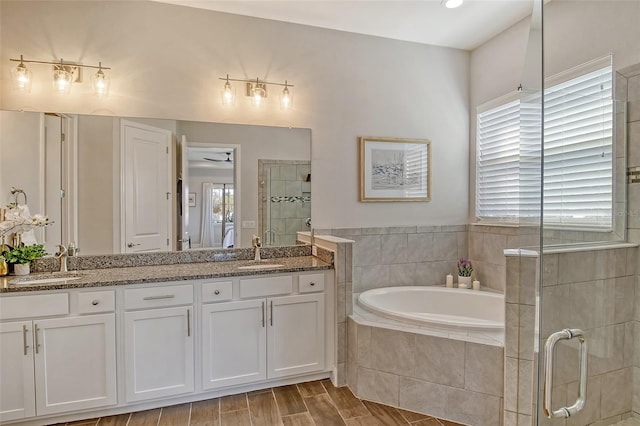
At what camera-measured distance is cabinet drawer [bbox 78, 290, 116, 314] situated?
2061 millimetres

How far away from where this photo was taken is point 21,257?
2.26 metres

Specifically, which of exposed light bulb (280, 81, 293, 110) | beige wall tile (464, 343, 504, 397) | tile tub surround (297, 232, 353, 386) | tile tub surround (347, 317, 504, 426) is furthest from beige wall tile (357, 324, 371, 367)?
exposed light bulb (280, 81, 293, 110)

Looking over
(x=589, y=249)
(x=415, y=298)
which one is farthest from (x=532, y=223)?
(x=415, y=298)

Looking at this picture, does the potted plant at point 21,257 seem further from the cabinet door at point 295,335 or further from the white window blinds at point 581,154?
the white window blinds at point 581,154

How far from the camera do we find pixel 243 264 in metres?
2.68

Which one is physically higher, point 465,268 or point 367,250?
point 367,250

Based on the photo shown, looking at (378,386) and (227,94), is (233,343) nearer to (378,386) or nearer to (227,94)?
(378,386)

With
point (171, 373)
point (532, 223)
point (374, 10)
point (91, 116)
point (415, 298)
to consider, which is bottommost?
point (171, 373)

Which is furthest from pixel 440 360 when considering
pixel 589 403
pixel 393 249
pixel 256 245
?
pixel 256 245

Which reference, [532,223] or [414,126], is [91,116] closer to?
[414,126]

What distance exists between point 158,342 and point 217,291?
0.47 m

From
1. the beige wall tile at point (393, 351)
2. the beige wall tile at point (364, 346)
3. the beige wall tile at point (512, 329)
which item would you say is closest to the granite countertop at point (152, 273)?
the beige wall tile at point (364, 346)

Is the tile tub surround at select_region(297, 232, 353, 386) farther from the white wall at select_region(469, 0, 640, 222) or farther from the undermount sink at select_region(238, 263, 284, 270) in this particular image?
the white wall at select_region(469, 0, 640, 222)

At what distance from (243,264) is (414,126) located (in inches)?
83.5
